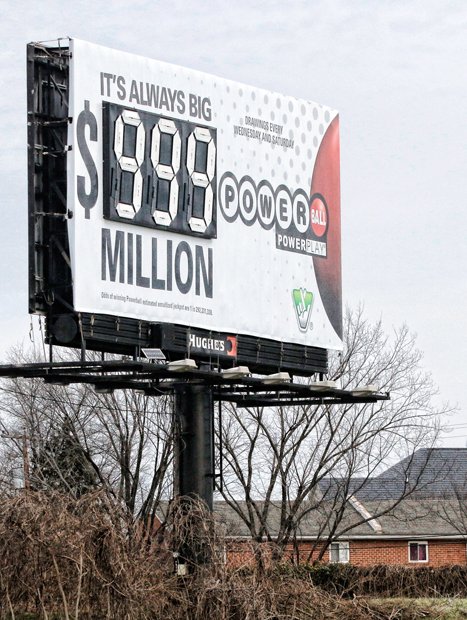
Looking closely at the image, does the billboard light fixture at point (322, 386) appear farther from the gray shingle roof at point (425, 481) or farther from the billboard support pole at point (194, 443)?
the gray shingle roof at point (425, 481)

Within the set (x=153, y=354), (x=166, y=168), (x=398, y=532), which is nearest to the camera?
→ (x=153, y=354)

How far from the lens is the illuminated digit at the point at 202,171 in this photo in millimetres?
23016

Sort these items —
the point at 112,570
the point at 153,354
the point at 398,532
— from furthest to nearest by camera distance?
the point at 398,532
the point at 153,354
the point at 112,570

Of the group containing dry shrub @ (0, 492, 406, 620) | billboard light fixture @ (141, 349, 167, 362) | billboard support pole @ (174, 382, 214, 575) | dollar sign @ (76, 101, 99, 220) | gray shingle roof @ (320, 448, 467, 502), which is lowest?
dry shrub @ (0, 492, 406, 620)

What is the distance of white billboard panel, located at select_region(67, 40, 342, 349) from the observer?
21344mm

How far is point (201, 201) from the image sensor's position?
23.2m

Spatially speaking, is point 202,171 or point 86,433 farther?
point 86,433

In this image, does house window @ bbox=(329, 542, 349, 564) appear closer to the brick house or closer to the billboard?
the brick house

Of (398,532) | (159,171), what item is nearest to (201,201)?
(159,171)

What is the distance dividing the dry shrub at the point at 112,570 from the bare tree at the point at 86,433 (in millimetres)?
17059

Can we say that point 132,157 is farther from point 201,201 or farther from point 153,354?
point 153,354

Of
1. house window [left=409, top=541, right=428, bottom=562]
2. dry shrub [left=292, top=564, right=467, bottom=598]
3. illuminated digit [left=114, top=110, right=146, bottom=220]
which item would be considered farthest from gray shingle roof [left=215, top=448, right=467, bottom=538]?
illuminated digit [left=114, top=110, right=146, bottom=220]

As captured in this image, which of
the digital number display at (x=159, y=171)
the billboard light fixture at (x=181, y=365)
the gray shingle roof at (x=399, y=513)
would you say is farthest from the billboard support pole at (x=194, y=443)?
the gray shingle roof at (x=399, y=513)

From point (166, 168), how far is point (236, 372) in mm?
3434
